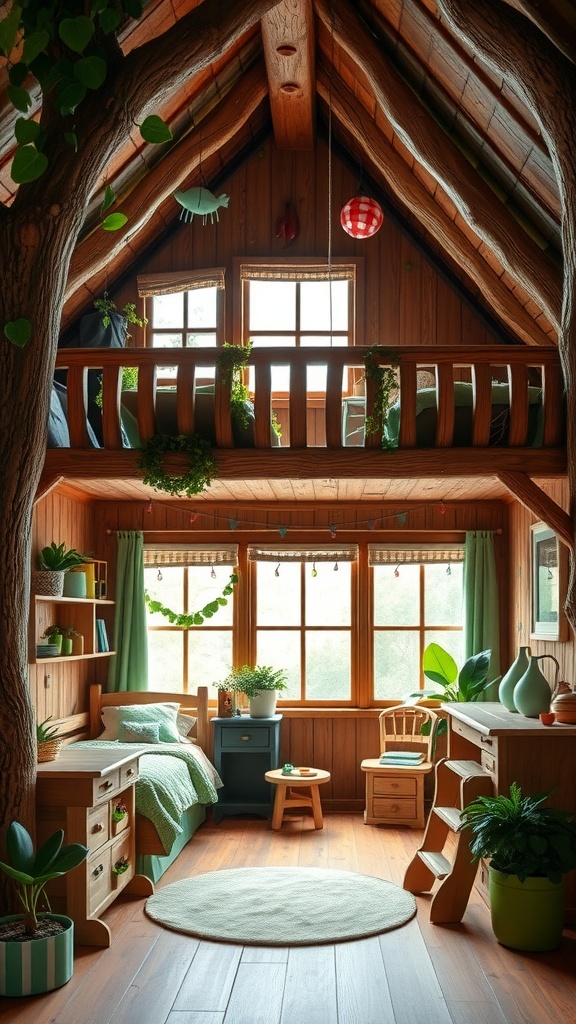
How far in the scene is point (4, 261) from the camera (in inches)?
174

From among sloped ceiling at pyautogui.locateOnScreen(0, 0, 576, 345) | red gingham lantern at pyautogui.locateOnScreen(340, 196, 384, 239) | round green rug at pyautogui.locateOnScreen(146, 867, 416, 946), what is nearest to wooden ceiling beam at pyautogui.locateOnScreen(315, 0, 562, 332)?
sloped ceiling at pyautogui.locateOnScreen(0, 0, 576, 345)

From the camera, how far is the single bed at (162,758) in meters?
5.66

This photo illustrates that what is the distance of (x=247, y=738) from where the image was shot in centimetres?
741

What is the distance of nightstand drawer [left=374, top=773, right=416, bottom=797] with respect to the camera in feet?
23.6

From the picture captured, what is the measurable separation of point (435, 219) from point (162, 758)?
400cm

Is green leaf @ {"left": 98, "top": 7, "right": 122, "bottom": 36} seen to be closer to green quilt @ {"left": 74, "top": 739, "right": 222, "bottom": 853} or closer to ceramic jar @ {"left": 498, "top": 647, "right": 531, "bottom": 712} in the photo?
green quilt @ {"left": 74, "top": 739, "right": 222, "bottom": 853}

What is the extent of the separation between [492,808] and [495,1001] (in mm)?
960

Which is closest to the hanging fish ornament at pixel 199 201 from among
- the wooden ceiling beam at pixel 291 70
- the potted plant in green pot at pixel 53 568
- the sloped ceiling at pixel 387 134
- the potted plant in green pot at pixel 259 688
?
the sloped ceiling at pixel 387 134

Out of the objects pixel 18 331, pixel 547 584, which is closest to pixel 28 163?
pixel 18 331

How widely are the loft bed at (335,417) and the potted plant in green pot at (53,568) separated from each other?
2.73 ft

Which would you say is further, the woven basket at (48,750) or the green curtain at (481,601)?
the green curtain at (481,601)

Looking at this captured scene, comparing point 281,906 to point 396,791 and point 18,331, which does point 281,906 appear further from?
point 18,331

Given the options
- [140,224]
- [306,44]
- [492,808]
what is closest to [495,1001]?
[492,808]

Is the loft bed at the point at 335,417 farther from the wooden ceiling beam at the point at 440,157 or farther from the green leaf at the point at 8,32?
the green leaf at the point at 8,32
